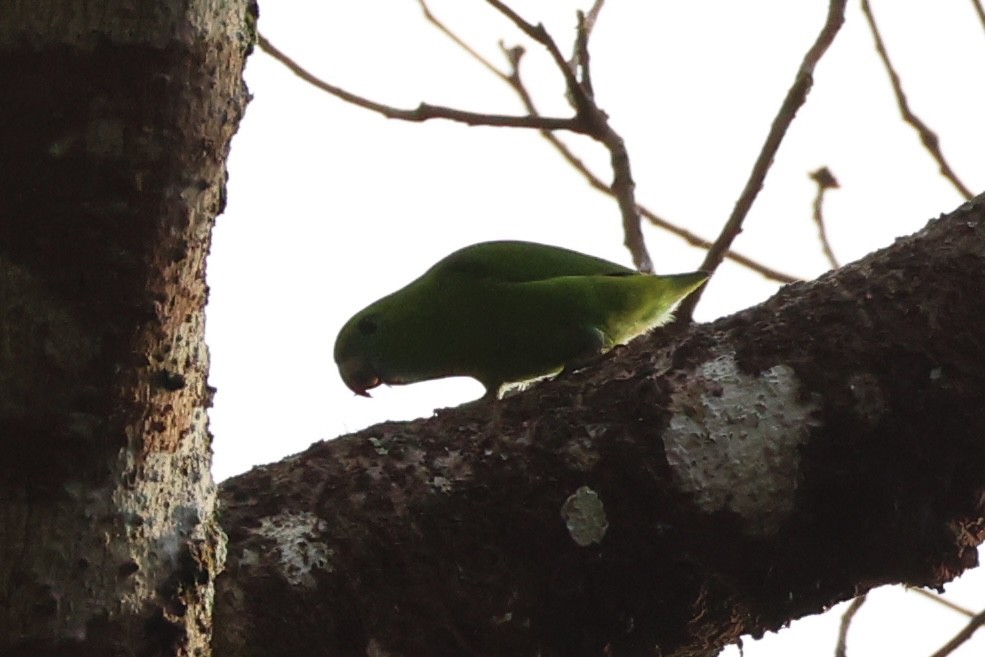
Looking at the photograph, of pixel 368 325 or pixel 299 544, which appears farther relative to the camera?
pixel 368 325

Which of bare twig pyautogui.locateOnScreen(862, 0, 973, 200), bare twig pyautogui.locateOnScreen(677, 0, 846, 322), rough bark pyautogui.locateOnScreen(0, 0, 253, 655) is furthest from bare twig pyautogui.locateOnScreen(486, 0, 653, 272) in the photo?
rough bark pyautogui.locateOnScreen(0, 0, 253, 655)

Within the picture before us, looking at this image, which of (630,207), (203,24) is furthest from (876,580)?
(630,207)

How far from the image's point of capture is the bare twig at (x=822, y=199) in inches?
138

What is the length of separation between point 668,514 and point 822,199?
202 cm

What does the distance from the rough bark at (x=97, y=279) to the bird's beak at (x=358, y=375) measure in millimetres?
2672

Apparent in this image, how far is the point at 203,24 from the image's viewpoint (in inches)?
50.8

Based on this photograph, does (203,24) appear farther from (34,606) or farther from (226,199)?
(34,606)

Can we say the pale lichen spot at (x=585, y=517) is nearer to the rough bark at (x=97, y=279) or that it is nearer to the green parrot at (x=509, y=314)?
the rough bark at (x=97, y=279)

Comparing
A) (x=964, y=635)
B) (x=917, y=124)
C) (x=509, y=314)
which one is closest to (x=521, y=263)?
(x=509, y=314)

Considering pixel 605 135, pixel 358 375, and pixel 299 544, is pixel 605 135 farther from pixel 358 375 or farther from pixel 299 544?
pixel 299 544

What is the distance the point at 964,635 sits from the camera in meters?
2.89

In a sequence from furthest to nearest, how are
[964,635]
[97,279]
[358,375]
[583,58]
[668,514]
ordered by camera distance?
[358,375]
[583,58]
[964,635]
[668,514]
[97,279]

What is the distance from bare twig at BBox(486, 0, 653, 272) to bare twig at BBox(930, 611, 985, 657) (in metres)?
1.40

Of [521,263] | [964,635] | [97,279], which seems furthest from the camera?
[521,263]
